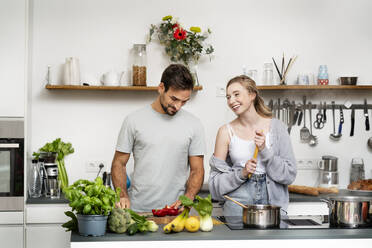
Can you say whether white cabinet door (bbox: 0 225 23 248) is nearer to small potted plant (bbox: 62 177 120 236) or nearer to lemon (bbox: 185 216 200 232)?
small potted plant (bbox: 62 177 120 236)

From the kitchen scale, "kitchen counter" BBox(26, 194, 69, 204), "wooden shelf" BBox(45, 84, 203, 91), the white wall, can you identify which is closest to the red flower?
the white wall

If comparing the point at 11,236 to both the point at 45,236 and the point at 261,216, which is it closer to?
the point at 45,236

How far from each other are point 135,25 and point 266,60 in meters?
1.14

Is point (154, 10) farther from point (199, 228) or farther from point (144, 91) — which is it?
point (199, 228)

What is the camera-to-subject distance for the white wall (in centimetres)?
405

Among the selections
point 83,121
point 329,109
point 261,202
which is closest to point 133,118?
point 261,202

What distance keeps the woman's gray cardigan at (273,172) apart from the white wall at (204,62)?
1.39 meters

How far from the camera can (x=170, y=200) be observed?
3.08 metres

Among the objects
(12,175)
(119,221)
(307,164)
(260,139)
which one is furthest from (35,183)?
(307,164)

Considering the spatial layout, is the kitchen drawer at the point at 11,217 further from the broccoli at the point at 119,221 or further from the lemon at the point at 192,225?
the lemon at the point at 192,225

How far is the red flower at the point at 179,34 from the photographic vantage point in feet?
13.1

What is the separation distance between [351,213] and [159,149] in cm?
118

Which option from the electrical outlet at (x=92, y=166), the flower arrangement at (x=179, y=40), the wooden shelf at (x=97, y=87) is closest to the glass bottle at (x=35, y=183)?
the electrical outlet at (x=92, y=166)

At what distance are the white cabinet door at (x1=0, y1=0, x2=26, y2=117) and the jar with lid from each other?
0.85m
